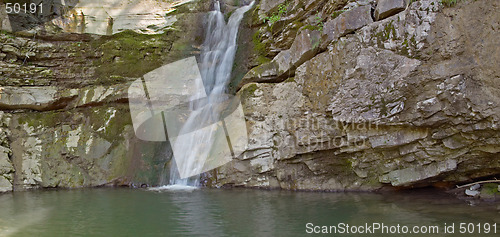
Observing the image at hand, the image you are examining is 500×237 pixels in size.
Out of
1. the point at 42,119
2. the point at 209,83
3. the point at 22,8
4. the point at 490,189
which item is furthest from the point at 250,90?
the point at 22,8

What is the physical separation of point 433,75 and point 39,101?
10.5 metres

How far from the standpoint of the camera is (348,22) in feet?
24.6

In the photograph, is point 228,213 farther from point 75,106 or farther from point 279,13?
point 75,106

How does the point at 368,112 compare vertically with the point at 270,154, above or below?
above

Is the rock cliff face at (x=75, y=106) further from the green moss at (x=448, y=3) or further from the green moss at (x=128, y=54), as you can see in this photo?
the green moss at (x=448, y=3)

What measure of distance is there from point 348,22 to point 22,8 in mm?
10639

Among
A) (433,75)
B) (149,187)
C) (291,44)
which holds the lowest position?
(149,187)

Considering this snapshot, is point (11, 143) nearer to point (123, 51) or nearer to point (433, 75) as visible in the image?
point (123, 51)

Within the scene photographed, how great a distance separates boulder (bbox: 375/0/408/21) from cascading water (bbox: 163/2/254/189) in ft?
15.6

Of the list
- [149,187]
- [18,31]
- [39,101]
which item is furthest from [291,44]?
[18,31]

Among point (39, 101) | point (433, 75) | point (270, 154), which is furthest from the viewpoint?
point (39, 101)

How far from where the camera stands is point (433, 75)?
616 cm

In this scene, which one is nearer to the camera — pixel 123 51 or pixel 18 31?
pixel 18 31

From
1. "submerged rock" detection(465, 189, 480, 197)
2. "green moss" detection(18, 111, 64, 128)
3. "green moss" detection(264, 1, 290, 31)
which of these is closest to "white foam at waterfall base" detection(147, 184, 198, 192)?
"green moss" detection(18, 111, 64, 128)
